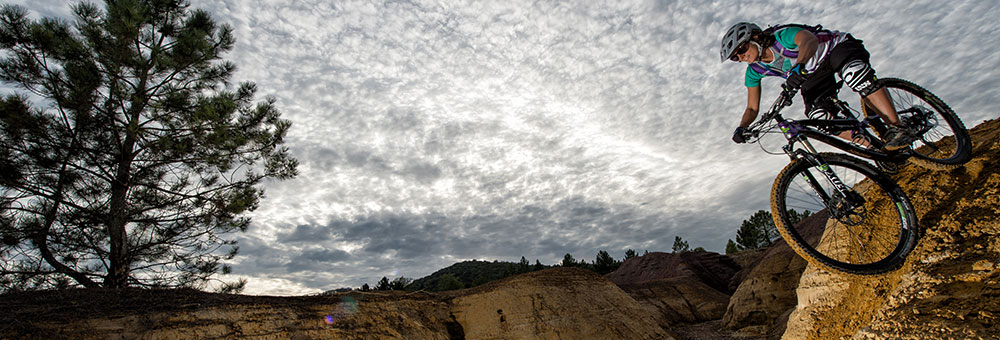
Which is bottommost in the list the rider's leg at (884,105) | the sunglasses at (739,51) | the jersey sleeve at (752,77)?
the rider's leg at (884,105)

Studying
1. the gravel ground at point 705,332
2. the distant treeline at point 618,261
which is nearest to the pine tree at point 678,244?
the distant treeline at point 618,261

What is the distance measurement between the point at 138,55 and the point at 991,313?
19.1 m

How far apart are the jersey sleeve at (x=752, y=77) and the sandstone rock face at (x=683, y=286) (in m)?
13.0

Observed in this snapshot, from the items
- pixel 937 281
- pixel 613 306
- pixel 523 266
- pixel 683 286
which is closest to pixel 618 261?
pixel 523 266

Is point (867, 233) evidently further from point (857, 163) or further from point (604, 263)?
point (604, 263)

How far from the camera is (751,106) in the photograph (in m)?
5.52

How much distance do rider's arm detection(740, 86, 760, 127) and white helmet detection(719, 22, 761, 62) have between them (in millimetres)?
579

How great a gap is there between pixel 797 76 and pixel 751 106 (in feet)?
2.18

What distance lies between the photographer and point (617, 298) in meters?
15.0

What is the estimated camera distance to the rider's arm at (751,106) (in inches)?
214

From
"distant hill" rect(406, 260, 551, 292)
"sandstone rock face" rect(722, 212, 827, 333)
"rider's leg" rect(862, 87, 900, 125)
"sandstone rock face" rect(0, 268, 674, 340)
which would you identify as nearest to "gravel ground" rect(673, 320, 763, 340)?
"sandstone rock face" rect(722, 212, 827, 333)

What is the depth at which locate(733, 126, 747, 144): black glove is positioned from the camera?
208 inches

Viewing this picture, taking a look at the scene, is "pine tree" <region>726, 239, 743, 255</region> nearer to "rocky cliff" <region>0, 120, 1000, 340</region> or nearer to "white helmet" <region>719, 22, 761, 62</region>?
"rocky cliff" <region>0, 120, 1000, 340</region>

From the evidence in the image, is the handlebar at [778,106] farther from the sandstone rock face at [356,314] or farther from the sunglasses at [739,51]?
the sandstone rock face at [356,314]
